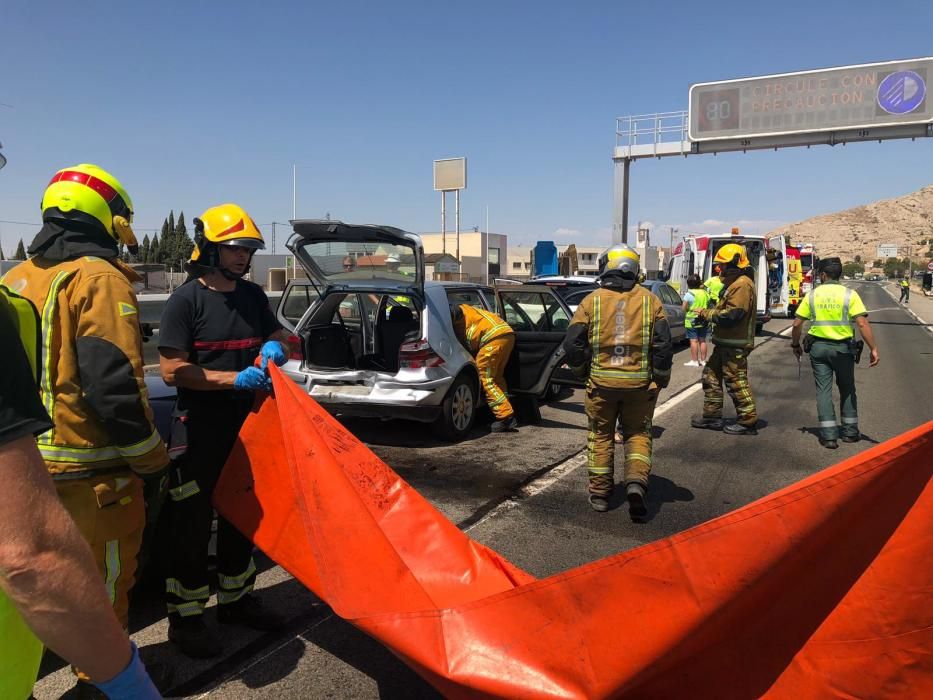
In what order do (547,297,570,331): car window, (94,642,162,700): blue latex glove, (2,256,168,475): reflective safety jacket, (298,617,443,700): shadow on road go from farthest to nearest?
1. (547,297,570,331): car window
2. (298,617,443,700): shadow on road
3. (2,256,168,475): reflective safety jacket
4. (94,642,162,700): blue latex glove

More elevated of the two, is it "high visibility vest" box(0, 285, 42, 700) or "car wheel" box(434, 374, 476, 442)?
"high visibility vest" box(0, 285, 42, 700)

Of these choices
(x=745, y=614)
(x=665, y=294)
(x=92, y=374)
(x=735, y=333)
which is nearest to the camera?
(x=745, y=614)

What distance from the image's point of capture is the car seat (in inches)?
276

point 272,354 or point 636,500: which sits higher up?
point 272,354

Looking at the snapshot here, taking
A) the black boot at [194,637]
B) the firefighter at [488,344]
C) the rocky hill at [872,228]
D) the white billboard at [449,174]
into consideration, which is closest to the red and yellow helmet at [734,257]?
the firefighter at [488,344]

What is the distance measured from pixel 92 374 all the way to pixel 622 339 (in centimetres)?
334

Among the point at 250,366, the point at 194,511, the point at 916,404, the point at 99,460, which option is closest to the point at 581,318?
the point at 250,366

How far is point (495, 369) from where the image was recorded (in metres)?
6.86

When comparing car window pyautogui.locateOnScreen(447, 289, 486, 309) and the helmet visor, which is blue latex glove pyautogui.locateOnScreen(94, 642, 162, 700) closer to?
the helmet visor

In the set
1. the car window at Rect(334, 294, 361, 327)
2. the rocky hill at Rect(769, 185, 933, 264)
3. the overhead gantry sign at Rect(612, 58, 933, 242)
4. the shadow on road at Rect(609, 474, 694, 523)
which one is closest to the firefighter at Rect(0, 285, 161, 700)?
the shadow on road at Rect(609, 474, 694, 523)

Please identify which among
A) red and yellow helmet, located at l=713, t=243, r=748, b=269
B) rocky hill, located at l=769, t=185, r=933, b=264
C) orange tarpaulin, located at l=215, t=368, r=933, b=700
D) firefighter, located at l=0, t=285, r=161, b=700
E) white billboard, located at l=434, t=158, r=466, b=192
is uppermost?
rocky hill, located at l=769, t=185, r=933, b=264

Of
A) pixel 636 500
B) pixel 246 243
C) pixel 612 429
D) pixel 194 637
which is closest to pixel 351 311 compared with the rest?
pixel 612 429

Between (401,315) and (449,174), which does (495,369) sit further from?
(449,174)

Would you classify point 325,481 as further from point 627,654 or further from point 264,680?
point 627,654
